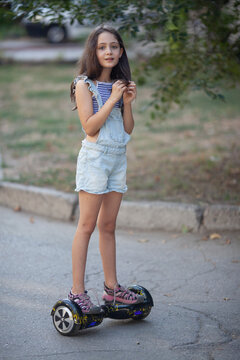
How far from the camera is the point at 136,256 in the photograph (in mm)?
4332

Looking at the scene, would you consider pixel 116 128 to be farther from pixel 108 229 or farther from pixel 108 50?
pixel 108 229

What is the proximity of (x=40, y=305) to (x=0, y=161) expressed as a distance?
3.44 m

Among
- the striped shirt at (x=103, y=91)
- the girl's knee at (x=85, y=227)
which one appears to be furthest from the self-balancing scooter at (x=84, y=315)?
the striped shirt at (x=103, y=91)

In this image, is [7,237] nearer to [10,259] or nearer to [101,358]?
[10,259]

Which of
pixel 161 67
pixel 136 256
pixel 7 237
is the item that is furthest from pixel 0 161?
pixel 136 256

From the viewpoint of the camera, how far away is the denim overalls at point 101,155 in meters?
2.97

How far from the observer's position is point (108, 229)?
3195 millimetres

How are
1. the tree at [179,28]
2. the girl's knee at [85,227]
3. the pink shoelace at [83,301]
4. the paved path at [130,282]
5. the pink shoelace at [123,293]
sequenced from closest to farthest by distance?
1. the paved path at [130,282]
2. the pink shoelace at [83,301]
3. the girl's knee at [85,227]
4. the pink shoelace at [123,293]
5. the tree at [179,28]

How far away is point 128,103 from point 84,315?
128 centimetres

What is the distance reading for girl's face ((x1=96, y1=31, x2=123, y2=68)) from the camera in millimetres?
2967

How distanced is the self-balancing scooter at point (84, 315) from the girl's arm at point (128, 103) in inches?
42.4

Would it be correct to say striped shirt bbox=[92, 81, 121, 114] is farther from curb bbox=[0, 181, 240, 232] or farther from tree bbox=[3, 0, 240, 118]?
curb bbox=[0, 181, 240, 232]

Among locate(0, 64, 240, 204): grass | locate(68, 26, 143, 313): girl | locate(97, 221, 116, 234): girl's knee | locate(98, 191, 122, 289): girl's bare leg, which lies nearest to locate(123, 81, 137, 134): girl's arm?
locate(68, 26, 143, 313): girl

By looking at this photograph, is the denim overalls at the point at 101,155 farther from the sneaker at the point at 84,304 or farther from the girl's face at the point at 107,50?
the sneaker at the point at 84,304
